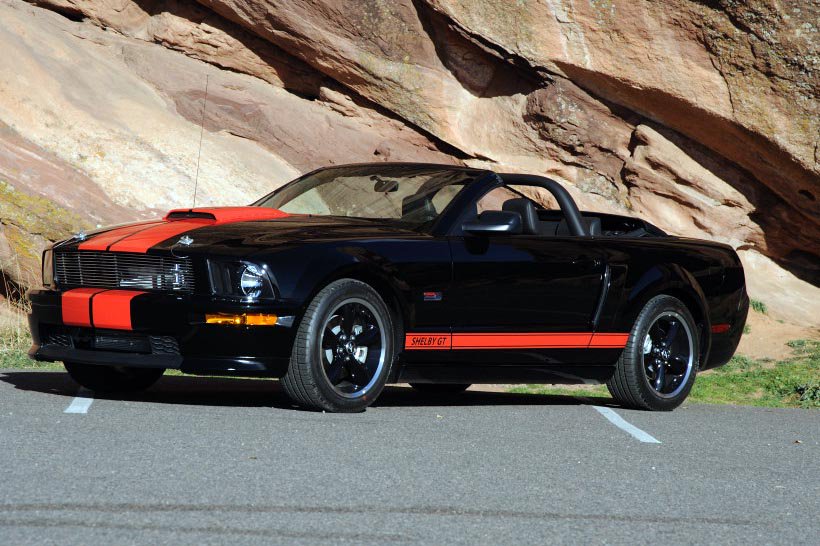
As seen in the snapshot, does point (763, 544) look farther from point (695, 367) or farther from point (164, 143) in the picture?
point (164, 143)

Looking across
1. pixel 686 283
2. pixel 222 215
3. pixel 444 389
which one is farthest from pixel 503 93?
pixel 222 215

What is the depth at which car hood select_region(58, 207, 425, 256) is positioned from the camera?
6293 millimetres

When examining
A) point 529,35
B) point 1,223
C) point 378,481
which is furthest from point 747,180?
point 378,481

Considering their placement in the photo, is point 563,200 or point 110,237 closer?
point 110,237

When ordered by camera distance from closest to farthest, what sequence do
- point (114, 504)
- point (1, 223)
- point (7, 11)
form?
1. point (114, 504)
2. point (1, 223)
3. point (7, 11)

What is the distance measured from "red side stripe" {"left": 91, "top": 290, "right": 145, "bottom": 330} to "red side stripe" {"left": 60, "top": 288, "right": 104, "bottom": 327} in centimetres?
5

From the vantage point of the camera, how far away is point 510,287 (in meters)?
7.08

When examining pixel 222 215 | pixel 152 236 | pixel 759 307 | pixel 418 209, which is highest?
pixel 418 209

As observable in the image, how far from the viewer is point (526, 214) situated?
24.8ft

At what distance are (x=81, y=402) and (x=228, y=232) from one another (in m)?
1.18

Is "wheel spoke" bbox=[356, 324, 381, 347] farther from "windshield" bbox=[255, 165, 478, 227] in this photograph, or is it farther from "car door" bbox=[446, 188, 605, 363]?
"windshield" bbox=[255, 165, 478, 227]

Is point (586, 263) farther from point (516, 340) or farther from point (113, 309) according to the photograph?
point (113, 309)

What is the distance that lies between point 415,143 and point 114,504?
1594 centimetres

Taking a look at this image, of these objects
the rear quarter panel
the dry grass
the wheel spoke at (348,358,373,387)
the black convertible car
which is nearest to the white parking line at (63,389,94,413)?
the black convertible car
